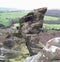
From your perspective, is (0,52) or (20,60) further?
(0,52)

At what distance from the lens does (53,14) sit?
14.4 m

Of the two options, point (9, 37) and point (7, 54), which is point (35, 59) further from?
point (9, 37)

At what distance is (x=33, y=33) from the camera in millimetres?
6766

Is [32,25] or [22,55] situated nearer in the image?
[22,55]

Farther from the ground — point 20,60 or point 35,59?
point 35,59

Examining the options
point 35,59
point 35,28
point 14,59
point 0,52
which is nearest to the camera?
point 35,59

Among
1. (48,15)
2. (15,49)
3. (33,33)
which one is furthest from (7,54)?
(48,15)

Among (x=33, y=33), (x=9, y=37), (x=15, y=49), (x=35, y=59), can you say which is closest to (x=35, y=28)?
(x=33, y=33)

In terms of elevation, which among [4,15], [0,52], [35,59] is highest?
[35,59]

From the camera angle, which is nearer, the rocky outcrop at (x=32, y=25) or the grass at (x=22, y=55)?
the grass at (x=22, y=55)

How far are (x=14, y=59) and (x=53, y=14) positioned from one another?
29.9 feet

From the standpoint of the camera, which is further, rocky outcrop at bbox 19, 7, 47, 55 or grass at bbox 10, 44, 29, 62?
rocky outcrop at bbox 19, 7, 47, 55

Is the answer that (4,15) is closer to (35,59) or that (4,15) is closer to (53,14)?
A: (53,14)

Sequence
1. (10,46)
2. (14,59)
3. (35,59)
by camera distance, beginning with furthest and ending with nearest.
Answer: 1. (10,46)
2. (14,59)
3. (35,59)
